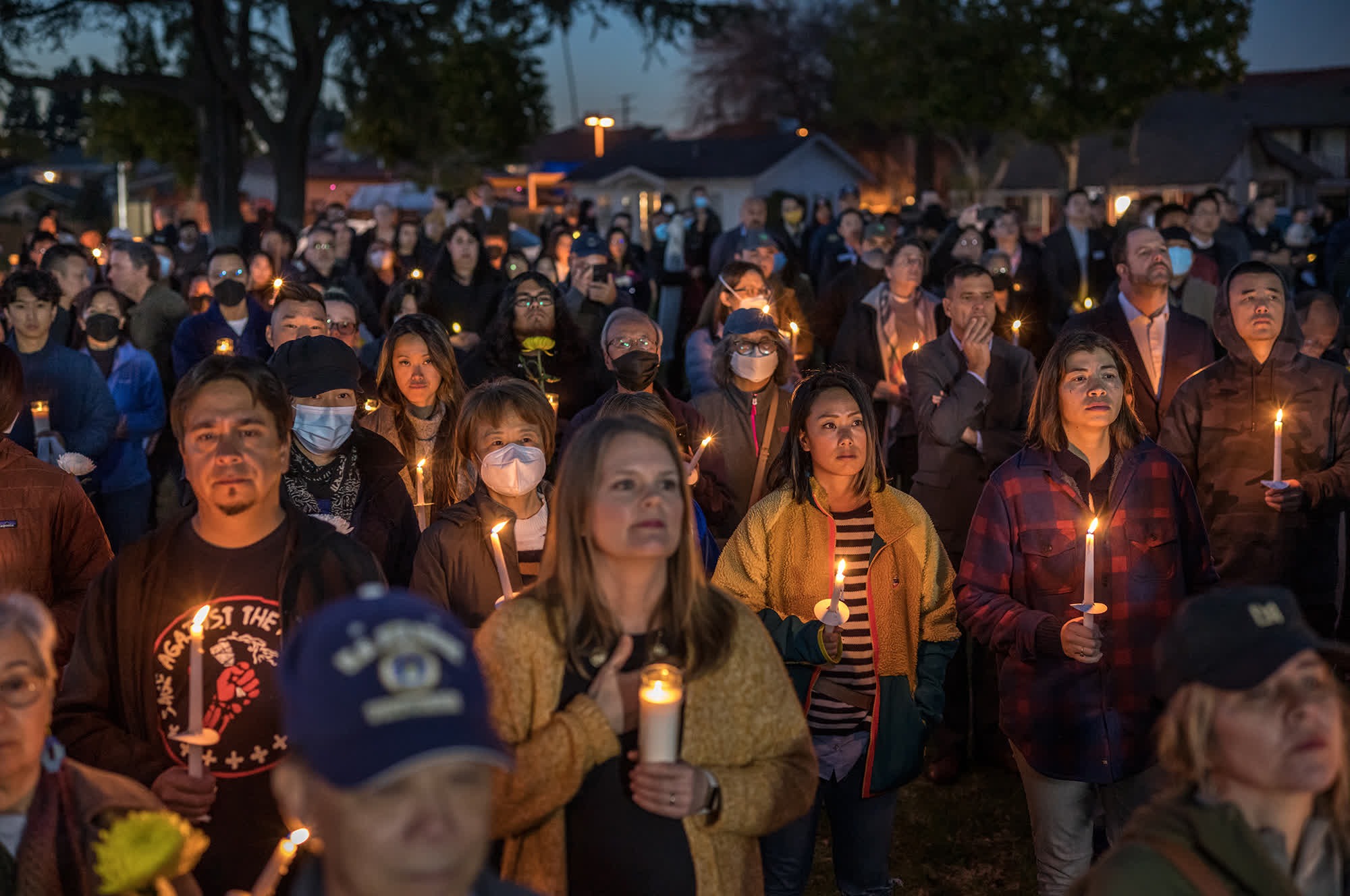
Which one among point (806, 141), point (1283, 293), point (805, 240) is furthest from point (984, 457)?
point (806, 141)

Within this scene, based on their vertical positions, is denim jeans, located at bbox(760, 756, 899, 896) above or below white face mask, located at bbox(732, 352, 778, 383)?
below

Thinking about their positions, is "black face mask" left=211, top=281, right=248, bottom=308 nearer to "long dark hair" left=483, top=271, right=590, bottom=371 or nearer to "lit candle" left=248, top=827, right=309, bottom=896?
"long dark hair" left=483, top=271, right=590, bottom=371

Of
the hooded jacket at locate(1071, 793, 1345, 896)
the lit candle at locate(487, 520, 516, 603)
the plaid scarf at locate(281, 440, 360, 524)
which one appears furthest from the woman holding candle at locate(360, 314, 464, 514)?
the hooded jacket at locate(1071, 793, 1345, 896)

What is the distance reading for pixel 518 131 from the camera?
2623cm

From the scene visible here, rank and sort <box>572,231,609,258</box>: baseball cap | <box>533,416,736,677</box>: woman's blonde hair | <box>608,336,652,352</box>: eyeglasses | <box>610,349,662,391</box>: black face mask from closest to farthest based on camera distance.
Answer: <box>533,416,736,677</box>: woman's blonde hair < <box>610,349,662,391</box>: black face mask < <box>608,336,652,352</box>: eyeglasses < <box>572,231,609,258</box>: baseball cap

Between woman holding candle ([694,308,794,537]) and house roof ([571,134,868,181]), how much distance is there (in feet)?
172

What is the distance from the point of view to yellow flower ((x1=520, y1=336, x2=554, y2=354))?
24.7 ft

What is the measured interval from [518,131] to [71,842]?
24.5 metres

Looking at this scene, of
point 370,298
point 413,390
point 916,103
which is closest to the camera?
point 413,390

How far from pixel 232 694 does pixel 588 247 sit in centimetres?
708

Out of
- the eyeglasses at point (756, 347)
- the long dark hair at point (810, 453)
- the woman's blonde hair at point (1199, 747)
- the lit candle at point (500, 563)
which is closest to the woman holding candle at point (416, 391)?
the eyeglasses at point (756, 347)

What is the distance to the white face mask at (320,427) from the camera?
4969 millimetres

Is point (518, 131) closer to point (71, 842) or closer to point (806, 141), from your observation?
point (71, 842)

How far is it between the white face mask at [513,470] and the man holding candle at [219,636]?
122 cm
